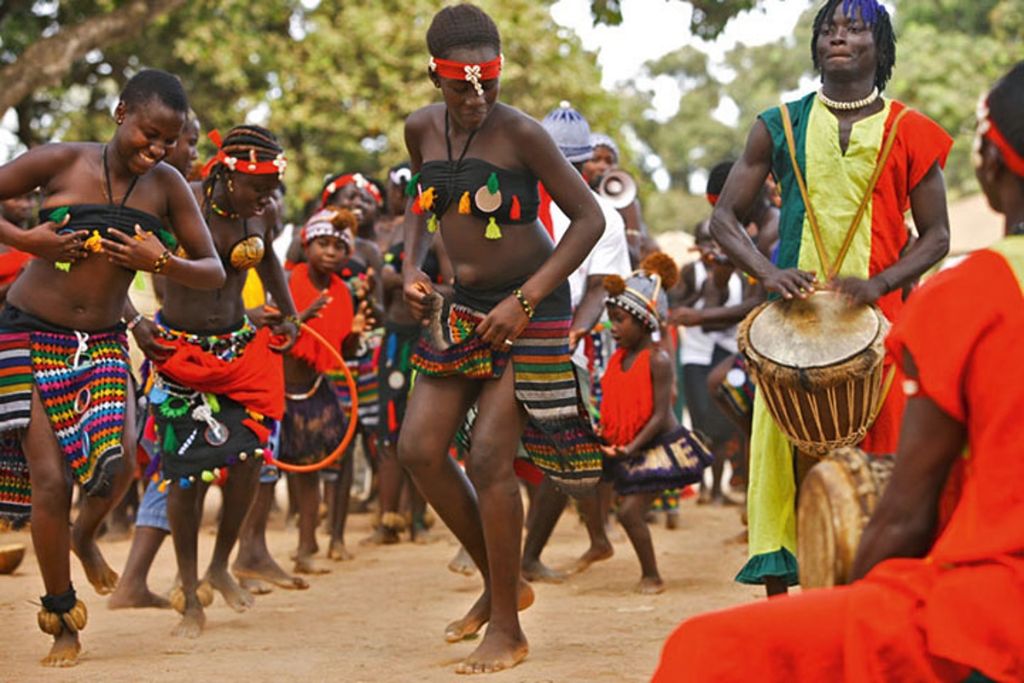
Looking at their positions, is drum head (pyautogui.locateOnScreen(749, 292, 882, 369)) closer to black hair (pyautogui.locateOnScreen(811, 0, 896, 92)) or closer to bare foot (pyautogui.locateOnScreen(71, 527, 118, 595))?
black hair (pyautogui.locateOnScreen(811, 0, 896, 92))

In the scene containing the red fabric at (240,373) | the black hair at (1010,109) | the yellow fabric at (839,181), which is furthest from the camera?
the red fabric at (240,373)

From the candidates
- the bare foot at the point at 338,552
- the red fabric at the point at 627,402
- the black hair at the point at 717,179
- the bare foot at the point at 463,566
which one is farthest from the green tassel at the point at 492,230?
the bare foot at the point at 338,552

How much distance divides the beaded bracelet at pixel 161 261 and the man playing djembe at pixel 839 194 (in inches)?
82.6

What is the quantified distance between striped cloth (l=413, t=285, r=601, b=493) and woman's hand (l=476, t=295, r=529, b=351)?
0.11m

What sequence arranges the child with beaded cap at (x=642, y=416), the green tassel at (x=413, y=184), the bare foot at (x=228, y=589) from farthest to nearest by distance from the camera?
the child with beaded cap at (x=642, y=416) < the bare foot at (x=228, y=589) < the green tassel at (x=413, y=184)

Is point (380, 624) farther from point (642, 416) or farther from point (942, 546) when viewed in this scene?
point (942, 546)

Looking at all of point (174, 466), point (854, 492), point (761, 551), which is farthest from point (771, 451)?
point (174, 466)

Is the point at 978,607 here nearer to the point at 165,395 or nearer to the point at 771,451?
the point at 771,451

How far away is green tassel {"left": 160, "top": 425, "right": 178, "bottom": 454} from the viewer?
6.39 m

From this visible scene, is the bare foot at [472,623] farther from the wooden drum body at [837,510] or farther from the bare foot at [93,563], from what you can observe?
the wooden drum body at [837,510]

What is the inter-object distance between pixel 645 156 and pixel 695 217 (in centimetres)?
447

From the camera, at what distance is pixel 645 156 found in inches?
1912

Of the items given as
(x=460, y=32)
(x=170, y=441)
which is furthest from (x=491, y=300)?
(x=170, y=441)

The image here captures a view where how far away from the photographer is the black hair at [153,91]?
5383 millimetres
